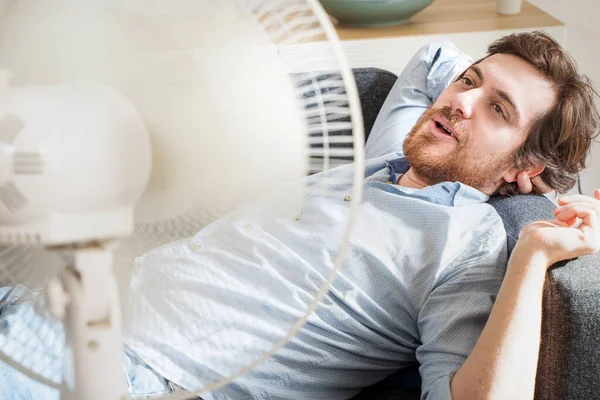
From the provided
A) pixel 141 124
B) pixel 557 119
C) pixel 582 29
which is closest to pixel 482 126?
pixel 557 119

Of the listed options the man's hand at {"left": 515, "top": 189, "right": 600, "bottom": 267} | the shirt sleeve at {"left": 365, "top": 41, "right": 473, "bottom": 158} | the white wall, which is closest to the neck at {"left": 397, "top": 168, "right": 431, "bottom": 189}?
the shirt sleeve at {"left": 365, "top": 41, "right": 473, "bottom": 158}

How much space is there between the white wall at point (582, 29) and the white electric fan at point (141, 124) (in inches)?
83.4

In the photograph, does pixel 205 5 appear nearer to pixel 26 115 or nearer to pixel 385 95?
pixel 26 115

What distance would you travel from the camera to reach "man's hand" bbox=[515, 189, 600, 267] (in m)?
1.14

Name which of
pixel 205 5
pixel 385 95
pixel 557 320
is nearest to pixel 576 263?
pixel 557 320

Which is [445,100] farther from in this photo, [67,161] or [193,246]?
[67,161]

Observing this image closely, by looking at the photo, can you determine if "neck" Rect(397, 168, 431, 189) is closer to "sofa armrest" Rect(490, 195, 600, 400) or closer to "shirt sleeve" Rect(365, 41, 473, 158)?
"shirt sleeve" Rect(365, 41, 473, 158)

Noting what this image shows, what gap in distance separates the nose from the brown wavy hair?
12 centimetres

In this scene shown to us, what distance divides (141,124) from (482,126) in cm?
99

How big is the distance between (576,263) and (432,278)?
0.22 meters

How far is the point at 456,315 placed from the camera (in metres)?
1.20

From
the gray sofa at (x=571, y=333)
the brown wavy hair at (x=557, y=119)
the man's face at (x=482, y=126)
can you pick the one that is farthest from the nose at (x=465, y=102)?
the gray sofa at (x=571, y=333)

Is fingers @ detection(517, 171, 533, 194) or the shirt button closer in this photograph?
the shirt button

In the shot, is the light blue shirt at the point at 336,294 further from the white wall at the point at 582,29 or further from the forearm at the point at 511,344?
the white wall at the point at 582,29
